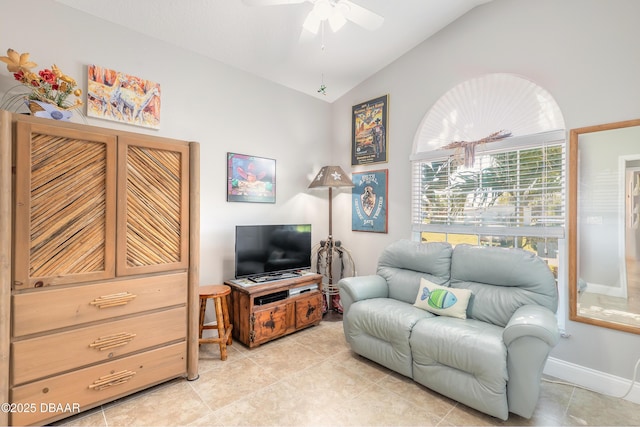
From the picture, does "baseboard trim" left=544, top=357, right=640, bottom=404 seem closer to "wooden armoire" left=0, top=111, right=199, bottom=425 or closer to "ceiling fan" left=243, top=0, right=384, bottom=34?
"wooden armoire" left=0, top=111, right=199, bottom=425

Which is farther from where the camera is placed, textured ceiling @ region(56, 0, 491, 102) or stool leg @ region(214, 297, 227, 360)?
A: stool leg @ region(214, 297, 227, 360)

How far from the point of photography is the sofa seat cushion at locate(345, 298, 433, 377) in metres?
2.21

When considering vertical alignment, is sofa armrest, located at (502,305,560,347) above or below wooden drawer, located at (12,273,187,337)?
below

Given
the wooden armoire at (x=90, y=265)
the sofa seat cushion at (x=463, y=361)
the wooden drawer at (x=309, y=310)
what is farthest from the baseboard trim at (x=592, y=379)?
the wooden armoire at (x=90, y=265)

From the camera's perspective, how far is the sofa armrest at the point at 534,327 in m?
1.68

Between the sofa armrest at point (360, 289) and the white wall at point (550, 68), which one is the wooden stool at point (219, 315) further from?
the white wall at point (550, 68)

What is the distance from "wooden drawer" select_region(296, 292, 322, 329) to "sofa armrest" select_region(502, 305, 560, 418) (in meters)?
1.89

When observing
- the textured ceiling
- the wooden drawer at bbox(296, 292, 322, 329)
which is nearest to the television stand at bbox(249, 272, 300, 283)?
the wooden drawer at bbox(296, 292, 322, 329)

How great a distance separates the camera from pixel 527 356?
5.63 feet

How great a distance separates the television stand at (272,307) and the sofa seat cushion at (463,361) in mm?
1319

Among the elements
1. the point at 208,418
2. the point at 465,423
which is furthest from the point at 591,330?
the point at 208,418

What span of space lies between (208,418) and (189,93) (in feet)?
8.94

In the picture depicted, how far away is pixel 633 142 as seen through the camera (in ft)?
6.83

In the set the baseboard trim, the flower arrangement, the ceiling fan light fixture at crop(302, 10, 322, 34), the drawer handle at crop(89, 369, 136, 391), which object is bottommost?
the baseboard trim
